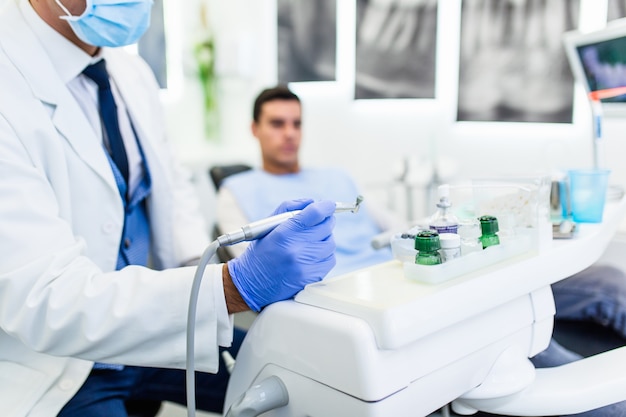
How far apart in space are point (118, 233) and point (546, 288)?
882 mm

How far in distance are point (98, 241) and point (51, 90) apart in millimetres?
329

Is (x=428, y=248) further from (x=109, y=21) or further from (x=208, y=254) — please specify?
(x=109, y=21)

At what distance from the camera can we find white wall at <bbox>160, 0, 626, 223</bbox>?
8.00 feet

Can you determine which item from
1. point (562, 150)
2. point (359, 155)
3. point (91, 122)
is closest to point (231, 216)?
point (91, 122)

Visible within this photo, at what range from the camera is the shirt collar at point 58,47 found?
1.24 m

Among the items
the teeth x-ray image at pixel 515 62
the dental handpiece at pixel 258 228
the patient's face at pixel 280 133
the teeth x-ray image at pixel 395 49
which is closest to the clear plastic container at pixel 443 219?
the dental handpiece at pixel 258 228

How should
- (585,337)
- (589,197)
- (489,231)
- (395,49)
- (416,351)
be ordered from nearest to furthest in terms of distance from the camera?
1. (416,351)
2. (489,231)
3. (589,197)
4. (585,337)
5. (395,49)

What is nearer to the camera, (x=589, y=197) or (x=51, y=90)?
(x=51, y=90)

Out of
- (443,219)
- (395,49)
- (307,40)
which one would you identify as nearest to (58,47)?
(443,219)

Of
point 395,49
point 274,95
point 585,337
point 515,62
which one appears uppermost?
point 395,49

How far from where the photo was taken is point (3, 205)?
942 mm

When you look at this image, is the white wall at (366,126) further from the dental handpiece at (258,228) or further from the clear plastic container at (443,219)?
the dental handpiece at (258,228)

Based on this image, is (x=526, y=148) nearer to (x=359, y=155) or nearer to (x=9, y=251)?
(x=359, y=155)

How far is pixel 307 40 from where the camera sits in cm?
332
